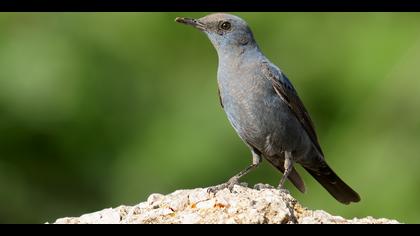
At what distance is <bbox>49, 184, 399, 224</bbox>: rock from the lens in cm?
525

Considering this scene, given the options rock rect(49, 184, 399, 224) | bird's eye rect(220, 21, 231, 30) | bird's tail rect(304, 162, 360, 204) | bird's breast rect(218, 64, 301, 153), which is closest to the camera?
rock rect(49, 184, 399, 224)

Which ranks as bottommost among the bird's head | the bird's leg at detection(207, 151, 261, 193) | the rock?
the bird's leg at detection(207, 151, 261, 193)

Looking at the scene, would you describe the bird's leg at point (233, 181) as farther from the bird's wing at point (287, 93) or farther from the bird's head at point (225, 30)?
the bird's head at point (225, 30)

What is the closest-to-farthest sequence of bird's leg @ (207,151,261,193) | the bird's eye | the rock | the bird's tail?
the rock → bird's leg @ (207,151,261,193) → the bird's eye → the bird's tail

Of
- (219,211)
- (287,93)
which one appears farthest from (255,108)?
(219,211)

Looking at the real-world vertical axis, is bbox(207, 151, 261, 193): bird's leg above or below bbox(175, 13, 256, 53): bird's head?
below

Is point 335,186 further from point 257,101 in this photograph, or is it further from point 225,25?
point 225,25

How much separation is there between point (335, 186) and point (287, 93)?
1152mm

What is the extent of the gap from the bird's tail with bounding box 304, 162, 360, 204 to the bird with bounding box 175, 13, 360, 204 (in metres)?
0.35

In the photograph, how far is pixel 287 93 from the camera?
738cm

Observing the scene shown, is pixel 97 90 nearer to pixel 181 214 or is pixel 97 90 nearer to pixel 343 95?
pixel 343 95

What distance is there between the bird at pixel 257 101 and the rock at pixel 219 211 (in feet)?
4.48

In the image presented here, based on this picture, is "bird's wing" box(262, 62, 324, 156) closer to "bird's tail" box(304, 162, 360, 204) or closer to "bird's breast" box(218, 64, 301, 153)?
"bird's breast" box(218, 64, 301, 153)

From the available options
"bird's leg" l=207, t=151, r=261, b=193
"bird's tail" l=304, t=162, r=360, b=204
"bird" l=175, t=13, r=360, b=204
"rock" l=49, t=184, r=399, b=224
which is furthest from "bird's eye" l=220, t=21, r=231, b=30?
"rock" l=49, t=184, r=399, b=224
